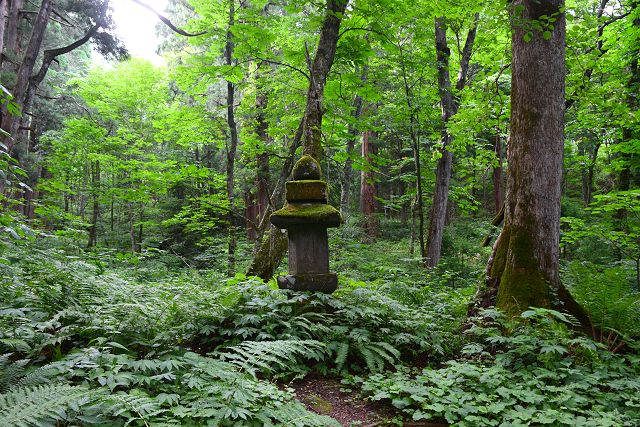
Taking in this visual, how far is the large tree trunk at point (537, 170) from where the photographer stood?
16.6 feet

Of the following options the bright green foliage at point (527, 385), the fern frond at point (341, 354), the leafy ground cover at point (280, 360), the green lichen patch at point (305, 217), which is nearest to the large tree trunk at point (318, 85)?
the green lichen patch at point (305, 217)

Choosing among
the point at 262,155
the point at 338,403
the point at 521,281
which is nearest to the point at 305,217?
the point at 338,403

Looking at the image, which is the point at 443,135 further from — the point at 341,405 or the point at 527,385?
the point at 341,405

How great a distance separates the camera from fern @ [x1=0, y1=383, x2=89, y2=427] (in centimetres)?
188

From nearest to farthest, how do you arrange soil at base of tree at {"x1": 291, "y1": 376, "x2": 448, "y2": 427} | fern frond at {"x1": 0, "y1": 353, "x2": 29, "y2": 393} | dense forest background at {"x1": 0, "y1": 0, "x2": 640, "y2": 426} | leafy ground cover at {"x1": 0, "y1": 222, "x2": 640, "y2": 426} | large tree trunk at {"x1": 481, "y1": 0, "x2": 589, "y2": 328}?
1. fern frond at {"x1": 0, "y1": 353, "x2": 29, "y2": 393}
2. leafy ground cover at {"x1": 0, "y1": 222, "x2": 640, "y2": 426}
3. dense forest background at {"x1": 0, "y1": 0, "x2": 640, "y2": 426}
4. soil at base of tree at {"x1": 291, "y1": 376, "x2": 448, "y2": 427}
5. large tree trunk at {"x1": 481, "y1": 0, "x2": 589, "y2": 328}

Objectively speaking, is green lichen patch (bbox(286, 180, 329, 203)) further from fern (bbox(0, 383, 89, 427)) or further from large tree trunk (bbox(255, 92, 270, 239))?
fern (bbox(0, 383, 89, 427))

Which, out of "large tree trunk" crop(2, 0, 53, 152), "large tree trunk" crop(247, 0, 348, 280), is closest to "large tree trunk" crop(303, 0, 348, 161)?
"large tree trunk" crop(247, 0, 348, 280)

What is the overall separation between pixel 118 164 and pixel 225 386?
14573 millimetres

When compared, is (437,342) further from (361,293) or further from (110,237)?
(110,237)

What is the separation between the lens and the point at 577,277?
215 inches

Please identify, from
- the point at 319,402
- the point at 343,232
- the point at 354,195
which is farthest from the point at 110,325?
the point at 354,195

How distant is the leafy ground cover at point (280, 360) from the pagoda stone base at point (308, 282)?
→ 8.5 inches

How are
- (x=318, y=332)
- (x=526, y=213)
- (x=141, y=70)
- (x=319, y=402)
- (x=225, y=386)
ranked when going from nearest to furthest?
(x=225, y=386), (x=319, y=402), (x=318, y=332), (x=526, y=213), (x=141, y=70)

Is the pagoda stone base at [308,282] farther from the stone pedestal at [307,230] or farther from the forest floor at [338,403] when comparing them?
the forest floor at [338,403]
